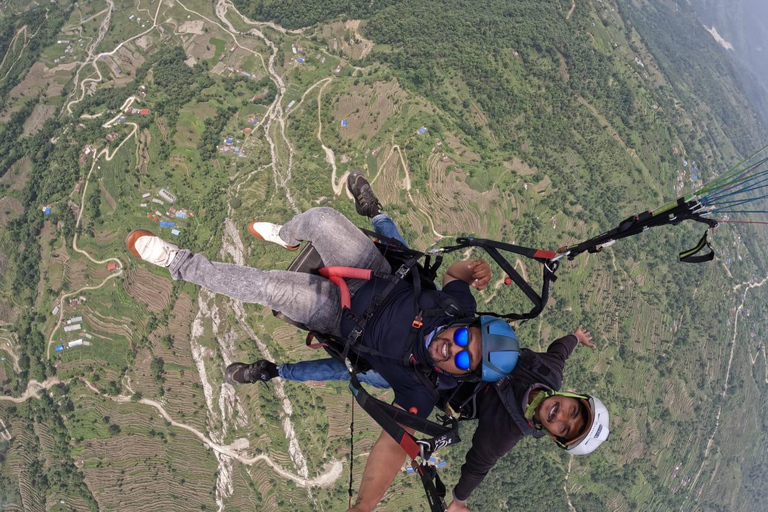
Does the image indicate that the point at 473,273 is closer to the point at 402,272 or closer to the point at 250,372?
the point at 402,272

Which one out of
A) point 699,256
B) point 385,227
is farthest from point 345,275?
point 699,256

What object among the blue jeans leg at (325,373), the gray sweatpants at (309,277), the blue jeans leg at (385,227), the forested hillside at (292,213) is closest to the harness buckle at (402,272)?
the gray sweatpants at (309,277)

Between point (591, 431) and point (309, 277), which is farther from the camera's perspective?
point (309, 277)

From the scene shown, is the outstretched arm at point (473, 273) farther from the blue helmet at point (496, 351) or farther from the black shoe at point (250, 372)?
the black shoe at point (250, 372)

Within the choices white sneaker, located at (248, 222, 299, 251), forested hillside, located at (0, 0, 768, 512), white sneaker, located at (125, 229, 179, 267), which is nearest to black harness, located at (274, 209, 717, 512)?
white sneaker, located at (248, 222, 299, 251)

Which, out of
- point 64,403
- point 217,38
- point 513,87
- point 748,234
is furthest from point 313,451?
point 748,234

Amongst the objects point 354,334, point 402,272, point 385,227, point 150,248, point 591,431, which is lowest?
point 150,248
